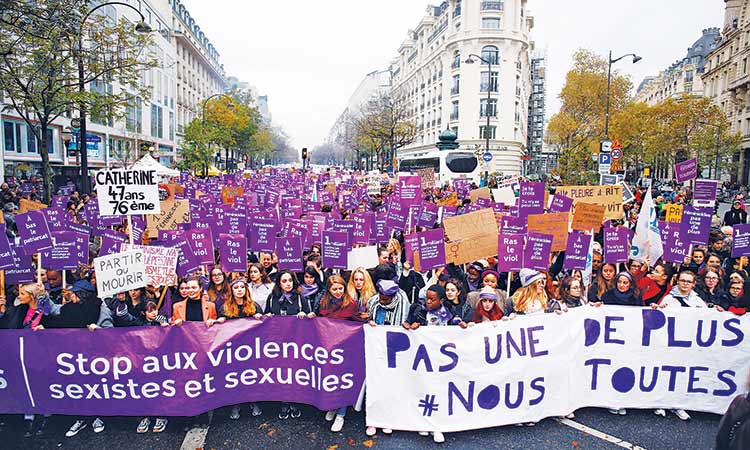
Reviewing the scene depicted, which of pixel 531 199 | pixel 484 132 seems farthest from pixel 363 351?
pixel 484 132

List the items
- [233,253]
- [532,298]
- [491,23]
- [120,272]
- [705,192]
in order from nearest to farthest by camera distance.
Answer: [120,272]
[532,298]
[233,253]
[705,192]
[491,23]

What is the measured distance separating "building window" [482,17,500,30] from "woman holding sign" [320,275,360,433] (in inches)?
2257

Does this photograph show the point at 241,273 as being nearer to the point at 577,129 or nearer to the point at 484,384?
the point at 484,384

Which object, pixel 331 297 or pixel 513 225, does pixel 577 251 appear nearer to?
pixel 513 225

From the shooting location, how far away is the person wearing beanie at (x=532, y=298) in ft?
19.0

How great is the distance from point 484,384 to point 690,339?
215cm

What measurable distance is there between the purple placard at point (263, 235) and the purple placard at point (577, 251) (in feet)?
13.6

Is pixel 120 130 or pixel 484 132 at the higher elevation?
pixel 484 132

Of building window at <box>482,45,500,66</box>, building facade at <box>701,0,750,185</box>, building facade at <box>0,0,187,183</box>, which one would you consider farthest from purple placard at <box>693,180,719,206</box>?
building window at <box>482,45,500,66</box>

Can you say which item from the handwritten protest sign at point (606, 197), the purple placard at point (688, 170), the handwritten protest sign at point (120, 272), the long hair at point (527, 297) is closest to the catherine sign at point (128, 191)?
the handwritten protest sign at point (120, 272)

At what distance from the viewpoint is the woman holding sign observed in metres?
5.30

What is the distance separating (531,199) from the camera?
10.5m

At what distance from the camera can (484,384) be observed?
5.00 metres

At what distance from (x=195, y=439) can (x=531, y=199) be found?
7.70m
